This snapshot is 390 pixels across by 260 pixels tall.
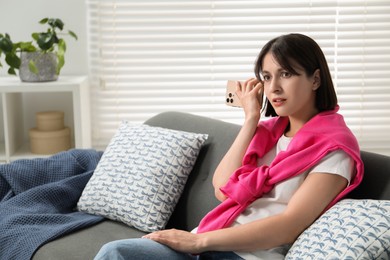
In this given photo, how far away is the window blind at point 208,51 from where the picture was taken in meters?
3.46

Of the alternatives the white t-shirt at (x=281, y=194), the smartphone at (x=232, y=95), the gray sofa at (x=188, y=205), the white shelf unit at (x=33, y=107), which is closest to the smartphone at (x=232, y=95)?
the smartphone at (x=232, y=95)

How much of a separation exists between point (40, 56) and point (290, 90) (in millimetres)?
1774

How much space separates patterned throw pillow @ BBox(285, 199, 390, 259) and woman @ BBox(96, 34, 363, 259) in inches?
2.4

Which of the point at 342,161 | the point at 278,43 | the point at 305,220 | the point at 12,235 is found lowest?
the point at 12,235

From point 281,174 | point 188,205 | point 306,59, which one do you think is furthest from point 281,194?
point 188,205

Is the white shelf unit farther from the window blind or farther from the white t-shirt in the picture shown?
the white t-shirt

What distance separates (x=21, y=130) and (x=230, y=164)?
1892 mm

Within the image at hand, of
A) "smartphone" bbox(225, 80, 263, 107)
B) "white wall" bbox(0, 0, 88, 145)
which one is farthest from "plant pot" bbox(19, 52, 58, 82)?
"smartphone" bbox(225, 80, 263, 107)

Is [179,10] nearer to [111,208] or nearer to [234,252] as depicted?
Result: [111,208]

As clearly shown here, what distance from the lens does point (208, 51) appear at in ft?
11.5

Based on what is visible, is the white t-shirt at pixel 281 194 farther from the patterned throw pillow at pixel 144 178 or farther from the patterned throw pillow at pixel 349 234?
the patterned throw pillow at pixel 144 178

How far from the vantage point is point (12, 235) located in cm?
215

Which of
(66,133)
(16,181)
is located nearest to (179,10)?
(66,133)

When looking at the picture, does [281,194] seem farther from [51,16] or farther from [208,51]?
[51,16]
